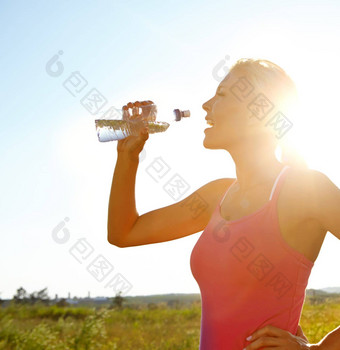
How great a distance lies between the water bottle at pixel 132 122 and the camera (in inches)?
89.4

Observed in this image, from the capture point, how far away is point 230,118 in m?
1.81

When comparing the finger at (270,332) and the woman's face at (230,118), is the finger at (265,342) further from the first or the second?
the woman's face at (230,118)

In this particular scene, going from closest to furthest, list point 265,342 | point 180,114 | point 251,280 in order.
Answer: point 265,342, point 251,280, point 180,114

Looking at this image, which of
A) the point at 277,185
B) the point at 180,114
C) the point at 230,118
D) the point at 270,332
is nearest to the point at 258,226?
the point at 277,185

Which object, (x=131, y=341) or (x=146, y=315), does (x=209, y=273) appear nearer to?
(x=131, y=341)

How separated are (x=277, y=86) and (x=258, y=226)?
1.92 feet

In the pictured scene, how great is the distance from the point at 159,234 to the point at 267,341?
0.76 meters

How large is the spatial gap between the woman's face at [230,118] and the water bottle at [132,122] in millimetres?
419

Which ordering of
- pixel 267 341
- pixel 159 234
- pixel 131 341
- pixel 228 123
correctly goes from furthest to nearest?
pixel 131 341
pixel 159 234
pixel 228 123
pixel 267 341

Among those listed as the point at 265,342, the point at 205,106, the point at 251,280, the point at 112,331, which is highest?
the point at 205,106

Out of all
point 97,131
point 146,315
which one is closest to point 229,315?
point 97,131

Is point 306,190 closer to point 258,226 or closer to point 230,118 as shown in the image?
point 258,226

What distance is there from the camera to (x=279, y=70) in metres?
1.86

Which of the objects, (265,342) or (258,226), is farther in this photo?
(258,226)
